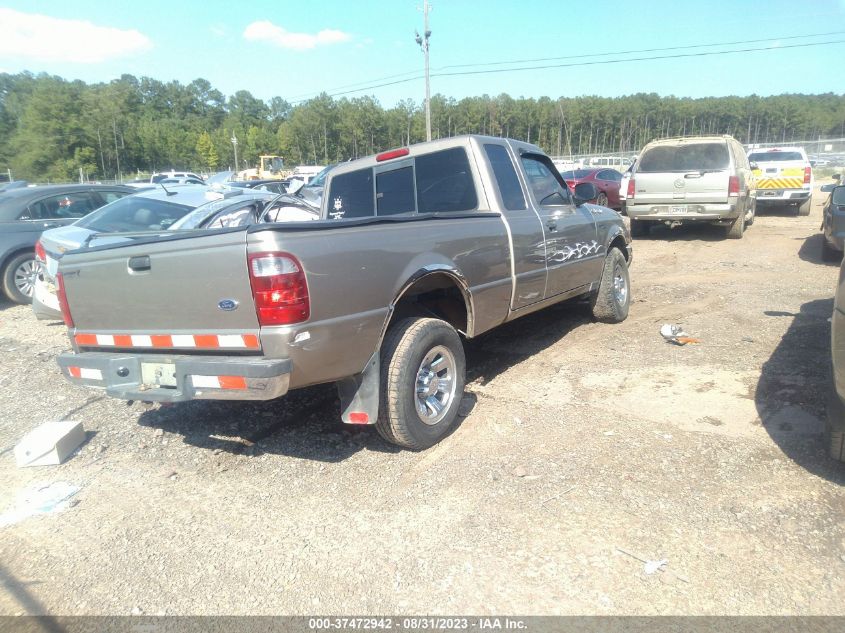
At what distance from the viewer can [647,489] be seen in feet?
10.3

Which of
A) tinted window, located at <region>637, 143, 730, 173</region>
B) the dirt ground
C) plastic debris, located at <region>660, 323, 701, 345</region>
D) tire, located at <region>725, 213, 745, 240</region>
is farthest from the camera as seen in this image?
tire, located at <region>725, 213, 745, 240</region>

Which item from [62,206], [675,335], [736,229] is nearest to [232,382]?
[675,335]

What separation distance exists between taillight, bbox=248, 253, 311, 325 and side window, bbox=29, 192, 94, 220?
822 cm

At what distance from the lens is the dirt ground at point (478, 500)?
2496mm

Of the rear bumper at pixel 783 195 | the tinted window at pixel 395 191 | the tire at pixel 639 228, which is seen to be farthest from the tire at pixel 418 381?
the rear bumper at pixel 783 195

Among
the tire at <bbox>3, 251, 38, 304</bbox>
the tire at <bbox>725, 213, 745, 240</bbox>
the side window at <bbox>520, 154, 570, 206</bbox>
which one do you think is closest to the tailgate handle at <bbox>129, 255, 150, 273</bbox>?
the side window at <bbox>520, 154, 570, 206</bbox>

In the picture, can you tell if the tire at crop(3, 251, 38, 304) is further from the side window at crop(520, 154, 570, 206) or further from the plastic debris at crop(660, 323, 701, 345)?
the plastic debris at crop(660, 323, 701, 345)

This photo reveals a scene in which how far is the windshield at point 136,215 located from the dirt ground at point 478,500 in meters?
2.71

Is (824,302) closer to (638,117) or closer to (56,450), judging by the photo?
(56,450)

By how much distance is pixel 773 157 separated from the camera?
16.6 meters

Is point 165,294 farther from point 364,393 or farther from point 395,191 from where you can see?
point 395,191

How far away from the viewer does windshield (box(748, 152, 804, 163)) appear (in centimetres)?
1627

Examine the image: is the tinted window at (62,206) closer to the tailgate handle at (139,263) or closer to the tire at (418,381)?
the tailgate handle at (139,263)

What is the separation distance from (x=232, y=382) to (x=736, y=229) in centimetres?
1166
